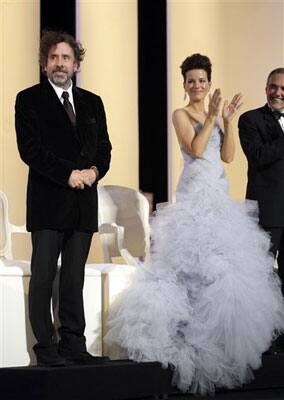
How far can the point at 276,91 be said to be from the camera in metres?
4.58

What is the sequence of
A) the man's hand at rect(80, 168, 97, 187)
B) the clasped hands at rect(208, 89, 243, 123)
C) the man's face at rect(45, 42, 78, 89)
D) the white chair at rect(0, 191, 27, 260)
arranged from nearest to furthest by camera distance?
the man's hand at rect(80, 168, 97, 187) < the man's face at rect(45, 42, 78, 89) < the clasped hands at rect(208, 89, 243, 123) < the white chair at rect(0, 191, 27, 260)

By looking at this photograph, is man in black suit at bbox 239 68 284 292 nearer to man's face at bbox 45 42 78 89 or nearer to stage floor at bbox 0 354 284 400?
stage floor at bbox 0 354 284 400

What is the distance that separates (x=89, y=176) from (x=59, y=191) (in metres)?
0.15

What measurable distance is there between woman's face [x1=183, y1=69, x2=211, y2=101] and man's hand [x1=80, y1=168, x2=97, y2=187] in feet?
2.68

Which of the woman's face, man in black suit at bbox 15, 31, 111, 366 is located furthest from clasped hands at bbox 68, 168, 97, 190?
the woman's face

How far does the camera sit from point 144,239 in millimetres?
5801

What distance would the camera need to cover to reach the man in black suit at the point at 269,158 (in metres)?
4.45

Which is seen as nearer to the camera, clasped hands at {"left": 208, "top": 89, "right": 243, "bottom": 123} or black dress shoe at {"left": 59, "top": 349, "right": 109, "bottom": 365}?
black dress shoe at {"left": 59, "top": 349, "right": 109, "bottom": 365}

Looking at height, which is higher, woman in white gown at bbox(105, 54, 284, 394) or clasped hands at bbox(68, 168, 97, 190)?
clasped hands at bbox(68, 168, 97, 190)

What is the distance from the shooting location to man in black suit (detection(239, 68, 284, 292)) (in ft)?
14.6

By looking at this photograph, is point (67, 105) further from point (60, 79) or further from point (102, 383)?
point (102, 383)

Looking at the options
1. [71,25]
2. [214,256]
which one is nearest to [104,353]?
[214,256]

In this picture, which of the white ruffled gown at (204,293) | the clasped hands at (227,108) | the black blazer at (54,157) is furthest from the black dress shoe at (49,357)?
the clasped hands at (227,108)

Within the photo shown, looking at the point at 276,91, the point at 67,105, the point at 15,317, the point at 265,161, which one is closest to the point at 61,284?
the point at 15,317
